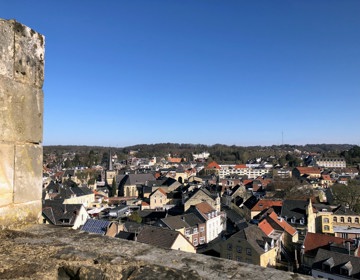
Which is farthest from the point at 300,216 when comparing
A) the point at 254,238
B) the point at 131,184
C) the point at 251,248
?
the point at 131,184

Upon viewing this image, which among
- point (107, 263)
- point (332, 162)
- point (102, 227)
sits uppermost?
point (107, 263)

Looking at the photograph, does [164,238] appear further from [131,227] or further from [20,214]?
[20,214]

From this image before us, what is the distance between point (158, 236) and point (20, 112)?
20697 millimetres

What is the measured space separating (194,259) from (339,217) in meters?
41.4

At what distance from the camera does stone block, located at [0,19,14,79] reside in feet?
11.1

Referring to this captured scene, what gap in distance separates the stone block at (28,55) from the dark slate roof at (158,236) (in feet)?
63.2

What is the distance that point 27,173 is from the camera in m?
3.59

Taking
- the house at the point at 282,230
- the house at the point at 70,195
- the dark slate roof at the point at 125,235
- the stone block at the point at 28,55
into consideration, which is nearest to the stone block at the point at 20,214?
the stone block at the point at 28,55

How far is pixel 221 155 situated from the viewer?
150000mm

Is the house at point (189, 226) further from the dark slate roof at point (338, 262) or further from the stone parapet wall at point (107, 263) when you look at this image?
the stone parapet wall at point (107, 263)

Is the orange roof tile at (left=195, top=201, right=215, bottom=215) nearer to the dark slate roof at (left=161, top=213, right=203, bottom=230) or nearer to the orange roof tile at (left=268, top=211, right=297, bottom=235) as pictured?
the dark slate roof at (left=161, top=213, right=203, bottom=230)

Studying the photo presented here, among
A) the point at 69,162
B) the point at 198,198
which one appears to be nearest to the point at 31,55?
the point at 198,198

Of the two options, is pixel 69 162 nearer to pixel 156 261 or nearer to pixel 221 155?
pixel 221 155

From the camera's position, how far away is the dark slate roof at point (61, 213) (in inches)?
1121
